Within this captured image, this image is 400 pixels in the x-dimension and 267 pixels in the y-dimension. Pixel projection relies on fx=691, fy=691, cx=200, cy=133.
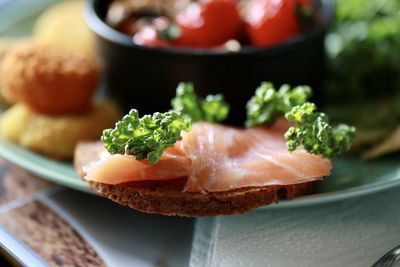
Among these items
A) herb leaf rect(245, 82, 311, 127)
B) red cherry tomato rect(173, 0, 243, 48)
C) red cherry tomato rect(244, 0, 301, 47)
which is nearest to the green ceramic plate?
herb leaf rect(245, 82, 311, 127)

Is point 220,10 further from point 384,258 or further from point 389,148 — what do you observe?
point 384,258

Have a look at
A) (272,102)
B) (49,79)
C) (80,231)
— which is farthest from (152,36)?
(80,231)

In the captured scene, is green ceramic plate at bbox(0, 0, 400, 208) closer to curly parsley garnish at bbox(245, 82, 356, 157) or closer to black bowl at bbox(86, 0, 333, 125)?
curly parsley garnish at bbox(245, 82, 356, 157)

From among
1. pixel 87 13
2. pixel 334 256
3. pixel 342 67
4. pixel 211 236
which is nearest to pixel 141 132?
pixel 211 236

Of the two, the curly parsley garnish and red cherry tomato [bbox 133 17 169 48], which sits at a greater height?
red cherry tomato [bbox 133 17 169 48]

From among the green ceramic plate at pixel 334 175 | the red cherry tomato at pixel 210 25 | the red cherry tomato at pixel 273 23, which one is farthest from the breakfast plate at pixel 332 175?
the red cherry tomato at pixel 210 25
